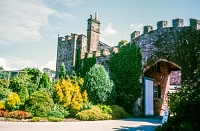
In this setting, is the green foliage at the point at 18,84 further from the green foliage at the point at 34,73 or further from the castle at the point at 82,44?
the castle at the point at 82,44

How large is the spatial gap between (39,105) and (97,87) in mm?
4384

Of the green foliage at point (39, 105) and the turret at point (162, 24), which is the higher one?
the turret at point (162, 24)

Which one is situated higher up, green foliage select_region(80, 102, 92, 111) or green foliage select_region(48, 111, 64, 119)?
green foliage select_region(80, 102, 92, 111)

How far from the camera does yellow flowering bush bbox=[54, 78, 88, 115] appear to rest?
16.9 meters

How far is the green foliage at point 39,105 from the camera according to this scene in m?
15.5

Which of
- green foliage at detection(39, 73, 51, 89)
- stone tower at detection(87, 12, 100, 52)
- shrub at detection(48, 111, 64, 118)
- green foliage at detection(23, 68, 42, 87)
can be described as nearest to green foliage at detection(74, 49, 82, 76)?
stone tower at detection(87, 12, 100, 52)

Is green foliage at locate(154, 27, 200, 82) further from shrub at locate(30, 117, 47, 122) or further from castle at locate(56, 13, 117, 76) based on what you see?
shrub at locate(30, 117, 47, 122)

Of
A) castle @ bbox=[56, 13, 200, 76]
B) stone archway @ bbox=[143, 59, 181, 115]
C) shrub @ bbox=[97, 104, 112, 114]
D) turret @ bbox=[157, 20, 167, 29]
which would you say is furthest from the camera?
stone archway @ bbox=[143, 59, 181, 115]

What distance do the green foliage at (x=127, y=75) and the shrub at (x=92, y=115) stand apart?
4148mm

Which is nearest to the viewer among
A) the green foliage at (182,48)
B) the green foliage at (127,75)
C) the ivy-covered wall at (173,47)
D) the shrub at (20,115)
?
the shrub at (20,115)

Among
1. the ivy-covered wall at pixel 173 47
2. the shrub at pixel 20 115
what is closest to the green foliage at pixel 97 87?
the ivy-covered wall at pixel 173 47

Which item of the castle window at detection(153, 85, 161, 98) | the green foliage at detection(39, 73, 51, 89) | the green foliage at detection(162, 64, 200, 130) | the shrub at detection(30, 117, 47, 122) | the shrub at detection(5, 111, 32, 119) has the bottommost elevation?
the shrub at detection(30, 117, 47, 122)

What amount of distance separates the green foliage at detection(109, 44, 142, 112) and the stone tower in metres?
5.76

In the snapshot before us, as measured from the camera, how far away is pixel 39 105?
1555cm
